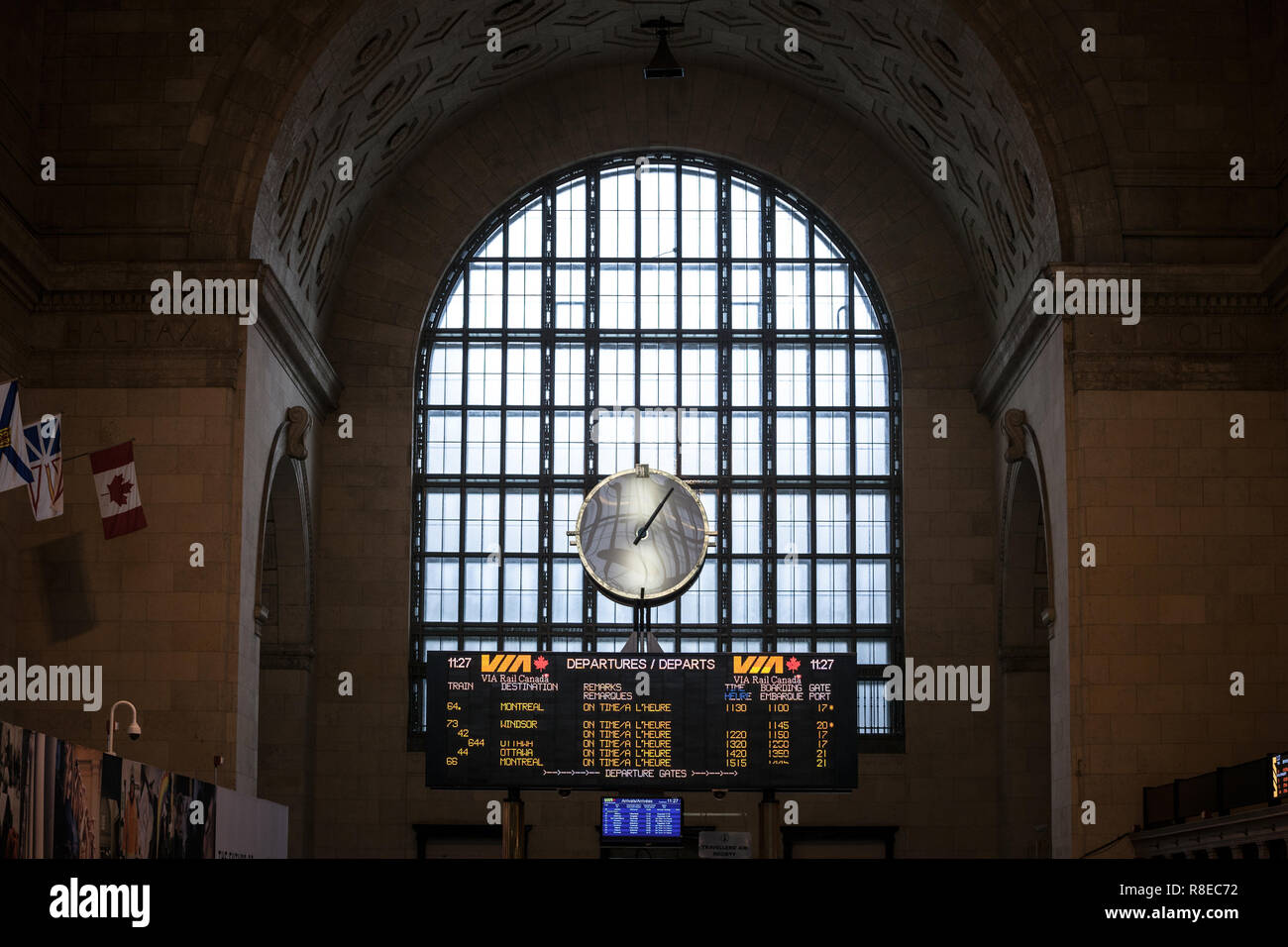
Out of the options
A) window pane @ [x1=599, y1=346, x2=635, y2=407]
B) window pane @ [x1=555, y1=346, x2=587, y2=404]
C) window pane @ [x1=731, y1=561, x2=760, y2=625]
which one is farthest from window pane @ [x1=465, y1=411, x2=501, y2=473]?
window pane @ [x1=731, y1=561, x2=760, y2=625]

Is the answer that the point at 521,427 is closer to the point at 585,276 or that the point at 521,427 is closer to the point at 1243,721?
the point at 585,276

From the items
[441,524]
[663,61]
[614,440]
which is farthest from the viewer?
[614,440]

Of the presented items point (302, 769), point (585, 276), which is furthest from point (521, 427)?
point (302, 769)

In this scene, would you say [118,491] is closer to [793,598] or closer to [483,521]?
[483,521]

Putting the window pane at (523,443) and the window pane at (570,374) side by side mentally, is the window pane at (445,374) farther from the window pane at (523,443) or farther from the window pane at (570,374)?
the window pane at (570,374)

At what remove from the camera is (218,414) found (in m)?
25.9

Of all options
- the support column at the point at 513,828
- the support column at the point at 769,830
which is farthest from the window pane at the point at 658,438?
the support column at the point at 769,830

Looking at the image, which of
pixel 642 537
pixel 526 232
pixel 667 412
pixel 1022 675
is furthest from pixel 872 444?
pixel 642 537

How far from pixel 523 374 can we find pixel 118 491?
13.5 metres

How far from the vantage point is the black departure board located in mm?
21625

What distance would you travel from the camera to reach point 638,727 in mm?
21656

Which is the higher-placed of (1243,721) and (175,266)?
(175,266)
